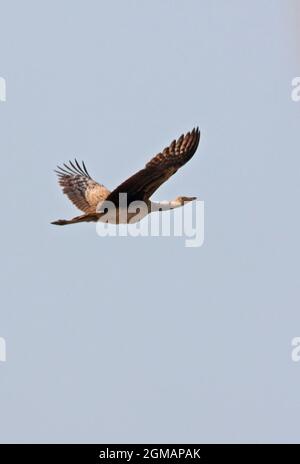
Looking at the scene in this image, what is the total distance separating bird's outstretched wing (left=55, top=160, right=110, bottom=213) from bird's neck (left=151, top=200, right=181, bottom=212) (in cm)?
101

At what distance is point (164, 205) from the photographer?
72.1 ft

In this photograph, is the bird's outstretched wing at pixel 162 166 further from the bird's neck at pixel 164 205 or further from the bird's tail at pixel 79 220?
the bird's neck at pixel 164 205

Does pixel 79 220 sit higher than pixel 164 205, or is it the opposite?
pixel 164 205

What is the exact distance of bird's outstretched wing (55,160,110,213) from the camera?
2311 cm

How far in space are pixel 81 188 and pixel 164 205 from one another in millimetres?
2355

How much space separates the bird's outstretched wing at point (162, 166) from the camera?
67.6 ft

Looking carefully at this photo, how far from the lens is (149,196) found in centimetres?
2109

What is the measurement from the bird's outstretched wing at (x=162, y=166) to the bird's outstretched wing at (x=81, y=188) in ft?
5.57

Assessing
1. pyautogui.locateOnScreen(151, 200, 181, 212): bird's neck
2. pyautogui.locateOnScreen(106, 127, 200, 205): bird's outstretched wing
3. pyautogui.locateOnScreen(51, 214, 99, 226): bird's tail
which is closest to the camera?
pyautogui.locateOnScreen(106, 127, 200, 205): bird's outstretched wing

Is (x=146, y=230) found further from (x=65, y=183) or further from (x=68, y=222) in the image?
(x=68, y=222)

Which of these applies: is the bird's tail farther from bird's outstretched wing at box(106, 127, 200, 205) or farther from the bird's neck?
the bird's neck
